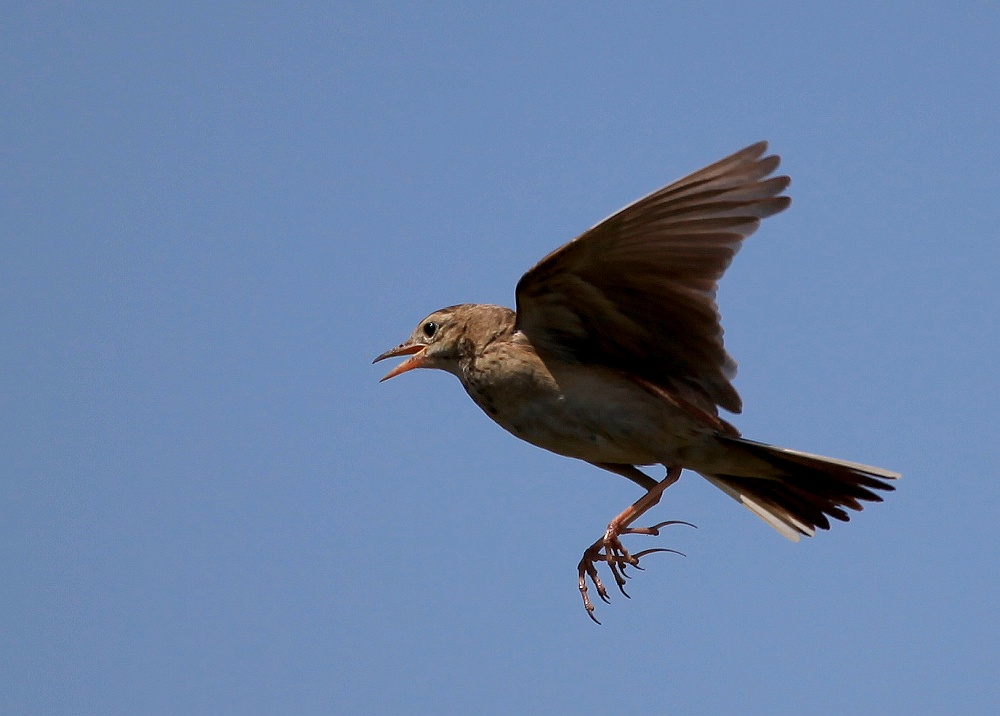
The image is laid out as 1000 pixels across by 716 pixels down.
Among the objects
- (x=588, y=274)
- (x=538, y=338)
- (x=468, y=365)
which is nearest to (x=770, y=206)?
(x=588, y=274)

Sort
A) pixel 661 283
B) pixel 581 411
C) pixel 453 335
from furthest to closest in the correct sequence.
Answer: pixel 453 335 → pixel 581 411 → pixel 661 283

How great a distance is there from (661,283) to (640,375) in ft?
2.27

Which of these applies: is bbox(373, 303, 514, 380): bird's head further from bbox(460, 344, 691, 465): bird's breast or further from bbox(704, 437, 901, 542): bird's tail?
bbox(704, 437, 901, 542): bird's tail

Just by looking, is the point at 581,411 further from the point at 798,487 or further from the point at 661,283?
the point at 798,487

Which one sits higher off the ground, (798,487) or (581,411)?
(581,411)

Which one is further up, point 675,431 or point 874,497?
point 675,431

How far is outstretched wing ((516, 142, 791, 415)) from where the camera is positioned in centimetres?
678

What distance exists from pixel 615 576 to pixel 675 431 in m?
0.88

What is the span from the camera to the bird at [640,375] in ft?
23.4

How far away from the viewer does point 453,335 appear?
26.6 ft

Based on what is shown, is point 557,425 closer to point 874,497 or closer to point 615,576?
point 615,576

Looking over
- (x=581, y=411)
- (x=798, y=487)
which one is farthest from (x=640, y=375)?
(x=798, y=487)

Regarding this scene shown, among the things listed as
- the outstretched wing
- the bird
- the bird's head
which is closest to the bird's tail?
the bird

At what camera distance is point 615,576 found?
24.2 feet
